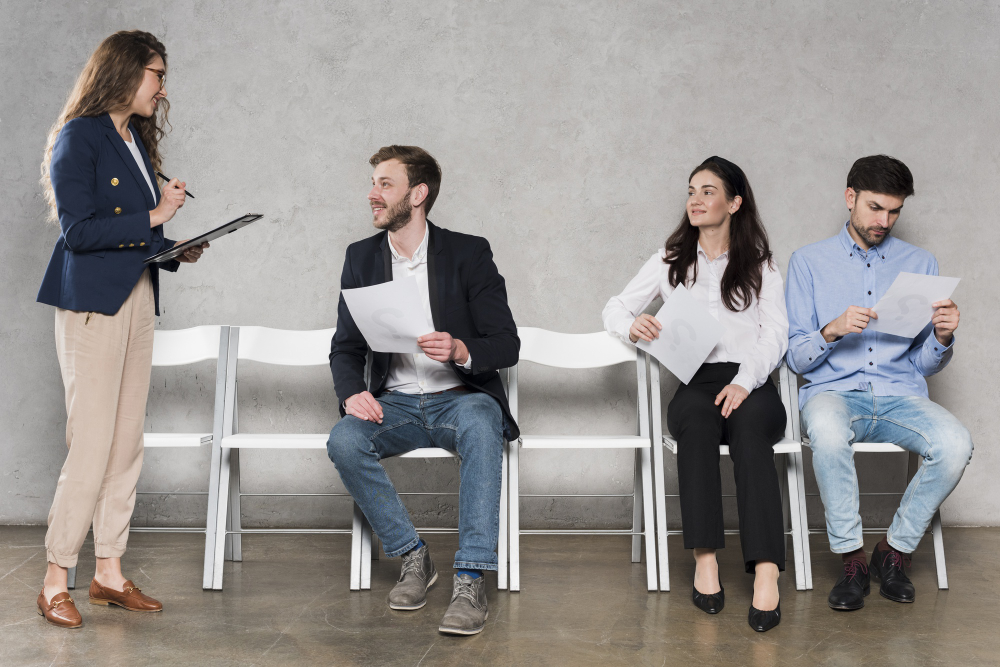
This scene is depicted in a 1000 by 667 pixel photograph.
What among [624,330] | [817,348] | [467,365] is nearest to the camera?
[467,365]

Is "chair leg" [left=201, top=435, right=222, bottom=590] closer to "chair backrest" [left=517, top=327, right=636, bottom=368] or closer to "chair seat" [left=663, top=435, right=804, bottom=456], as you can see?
"chair backrest" [left=517, top=327, right=636, bottom=368]

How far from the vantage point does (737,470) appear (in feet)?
8.18

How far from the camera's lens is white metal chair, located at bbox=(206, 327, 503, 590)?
2.64 metres

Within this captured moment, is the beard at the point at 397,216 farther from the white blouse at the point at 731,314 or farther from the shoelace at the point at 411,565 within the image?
the shoelace at the point at 411,565

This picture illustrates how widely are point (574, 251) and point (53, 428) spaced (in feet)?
7.92

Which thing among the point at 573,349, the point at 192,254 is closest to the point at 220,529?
the point at 192,254

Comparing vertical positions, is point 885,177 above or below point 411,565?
above

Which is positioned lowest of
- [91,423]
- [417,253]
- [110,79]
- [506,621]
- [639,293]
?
[506,621]

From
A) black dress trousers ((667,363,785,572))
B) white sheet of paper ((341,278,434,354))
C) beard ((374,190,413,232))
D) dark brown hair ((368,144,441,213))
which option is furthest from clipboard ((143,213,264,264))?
black dress trousers ((667,363,785,572))

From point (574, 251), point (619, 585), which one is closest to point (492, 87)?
point (574, 251)

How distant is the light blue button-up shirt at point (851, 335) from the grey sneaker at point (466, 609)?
139 cm

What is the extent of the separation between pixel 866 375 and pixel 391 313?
1705mm

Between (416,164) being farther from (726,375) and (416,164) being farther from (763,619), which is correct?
(763,619)

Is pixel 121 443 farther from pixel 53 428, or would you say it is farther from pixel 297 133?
pixel 297 133
